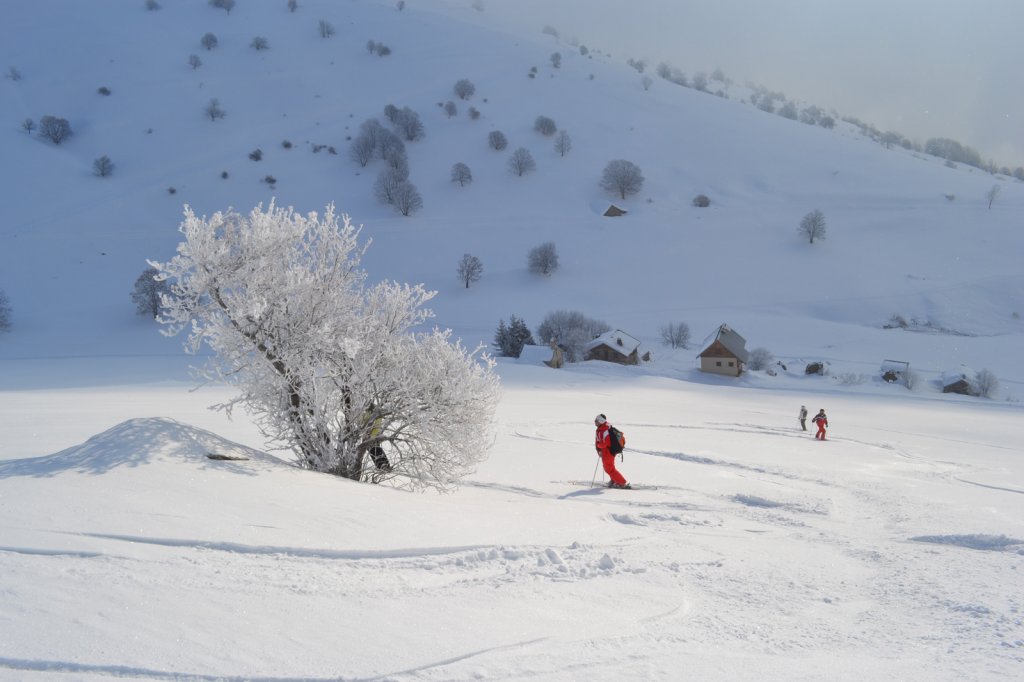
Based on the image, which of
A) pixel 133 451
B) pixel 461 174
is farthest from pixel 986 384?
pixel 461 174

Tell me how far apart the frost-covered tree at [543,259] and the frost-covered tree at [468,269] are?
563 cm

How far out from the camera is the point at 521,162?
8788cm

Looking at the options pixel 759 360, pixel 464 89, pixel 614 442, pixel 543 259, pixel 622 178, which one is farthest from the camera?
pixel 464 89

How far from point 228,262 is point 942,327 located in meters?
68.0

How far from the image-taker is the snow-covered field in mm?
4802

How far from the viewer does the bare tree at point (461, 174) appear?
3371 inches

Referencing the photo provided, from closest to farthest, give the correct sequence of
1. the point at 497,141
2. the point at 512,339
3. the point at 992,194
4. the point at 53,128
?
the point at 512,339
the point at 53,128
the point at 992,194
the point at 497,141

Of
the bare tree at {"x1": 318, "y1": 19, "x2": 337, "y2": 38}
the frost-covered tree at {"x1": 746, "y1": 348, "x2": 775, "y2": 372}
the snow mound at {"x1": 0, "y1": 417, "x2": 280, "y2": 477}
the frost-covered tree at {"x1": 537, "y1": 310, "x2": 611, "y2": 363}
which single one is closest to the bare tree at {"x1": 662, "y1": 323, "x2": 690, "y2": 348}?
the frost-covered tree at {"x1": 537, "y1": 310, "x2": 611, "y2": 363}

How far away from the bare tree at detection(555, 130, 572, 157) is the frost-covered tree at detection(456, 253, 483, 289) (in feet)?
103

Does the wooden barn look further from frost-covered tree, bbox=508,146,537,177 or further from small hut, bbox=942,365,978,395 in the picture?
frost-covered tree, bbox=508,146,537,177

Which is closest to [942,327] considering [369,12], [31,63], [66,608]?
[66,608]

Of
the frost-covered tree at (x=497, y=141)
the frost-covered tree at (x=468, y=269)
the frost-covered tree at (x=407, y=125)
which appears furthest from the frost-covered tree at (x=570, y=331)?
the frost-covered tree at (x=407, y=125)

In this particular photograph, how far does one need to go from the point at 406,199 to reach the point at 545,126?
86.5ft

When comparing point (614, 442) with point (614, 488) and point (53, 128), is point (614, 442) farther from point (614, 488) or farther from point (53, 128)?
Answer: point (53, 128)
